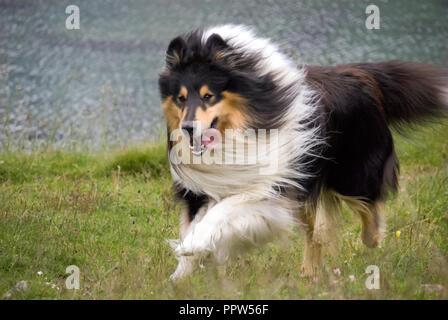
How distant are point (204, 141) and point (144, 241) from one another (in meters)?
1.44

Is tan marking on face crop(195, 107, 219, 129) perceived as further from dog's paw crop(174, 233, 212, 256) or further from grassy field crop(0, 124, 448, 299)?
grassy field crop(0, 124, 448, 299)

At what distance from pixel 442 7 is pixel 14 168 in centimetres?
1406

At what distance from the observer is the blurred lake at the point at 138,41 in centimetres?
1189

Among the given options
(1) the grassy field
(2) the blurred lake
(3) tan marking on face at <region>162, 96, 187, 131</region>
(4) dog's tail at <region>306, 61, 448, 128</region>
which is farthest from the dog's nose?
(2) the blurred lake

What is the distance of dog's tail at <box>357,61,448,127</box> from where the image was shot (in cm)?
579

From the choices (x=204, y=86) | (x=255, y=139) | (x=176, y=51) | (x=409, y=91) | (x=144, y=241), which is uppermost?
(x=176, y=51)

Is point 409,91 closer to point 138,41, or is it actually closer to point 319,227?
point 319,227

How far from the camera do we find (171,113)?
492 centimetres

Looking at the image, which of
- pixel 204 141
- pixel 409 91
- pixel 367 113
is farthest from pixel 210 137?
pixel 409 91

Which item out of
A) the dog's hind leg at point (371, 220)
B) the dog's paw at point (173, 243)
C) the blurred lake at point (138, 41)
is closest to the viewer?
the dog's paw at point (173, 243)

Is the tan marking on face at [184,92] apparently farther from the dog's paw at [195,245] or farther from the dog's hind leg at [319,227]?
the dog's hind leg at [319,227]

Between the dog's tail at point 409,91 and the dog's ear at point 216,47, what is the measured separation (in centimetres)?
152

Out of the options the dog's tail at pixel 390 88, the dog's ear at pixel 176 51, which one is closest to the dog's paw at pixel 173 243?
the dog's ear at pixel 176 51
